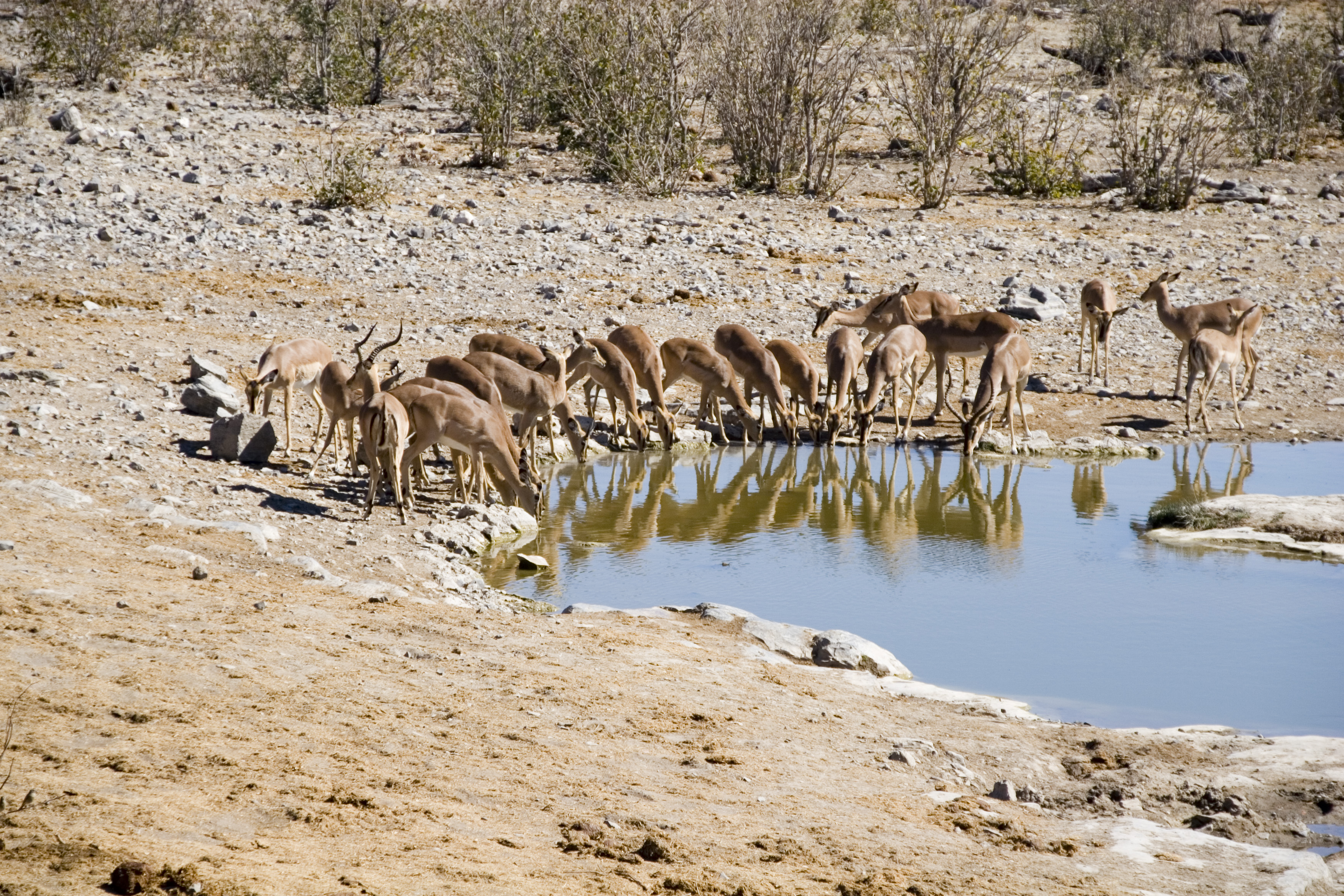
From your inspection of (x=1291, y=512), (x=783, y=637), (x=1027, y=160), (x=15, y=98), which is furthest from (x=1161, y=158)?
(x=15, y=98)

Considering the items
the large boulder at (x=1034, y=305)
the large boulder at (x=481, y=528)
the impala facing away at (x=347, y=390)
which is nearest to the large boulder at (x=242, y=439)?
the impala facing away at (x=347, y=390)

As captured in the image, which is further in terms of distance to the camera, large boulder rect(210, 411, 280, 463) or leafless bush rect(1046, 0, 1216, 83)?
leafless bush rect(1046, 0, 1216, 83)

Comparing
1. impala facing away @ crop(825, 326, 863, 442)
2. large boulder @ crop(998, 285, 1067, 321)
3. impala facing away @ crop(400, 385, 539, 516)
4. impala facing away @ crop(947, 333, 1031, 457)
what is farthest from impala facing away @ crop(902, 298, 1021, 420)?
impala facing away @ crop(400, 385, 539, 516)

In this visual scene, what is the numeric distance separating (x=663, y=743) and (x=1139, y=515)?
7821mm

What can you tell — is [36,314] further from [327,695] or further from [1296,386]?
[1296,386]

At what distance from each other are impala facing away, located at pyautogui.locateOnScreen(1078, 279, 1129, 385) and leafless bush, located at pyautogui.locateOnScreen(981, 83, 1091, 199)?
26.9ft

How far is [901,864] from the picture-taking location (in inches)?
194

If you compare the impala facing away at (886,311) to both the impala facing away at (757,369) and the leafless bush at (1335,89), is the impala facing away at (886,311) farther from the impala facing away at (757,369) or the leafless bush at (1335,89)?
the leafless bush at (1335,89)

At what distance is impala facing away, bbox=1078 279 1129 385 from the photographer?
16.8 meters

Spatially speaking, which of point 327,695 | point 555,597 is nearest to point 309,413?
point 555,597

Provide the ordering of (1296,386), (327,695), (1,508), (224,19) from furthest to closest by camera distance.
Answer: (224,19) → (1296,386) → (1,508) → (327,695)

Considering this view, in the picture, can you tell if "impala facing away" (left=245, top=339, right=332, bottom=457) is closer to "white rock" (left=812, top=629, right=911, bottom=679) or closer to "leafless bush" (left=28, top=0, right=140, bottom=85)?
"white rock" (left=812, top=629, right=911, bottom=679)

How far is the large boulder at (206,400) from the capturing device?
1162 centimetres

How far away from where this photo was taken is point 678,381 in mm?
16766
